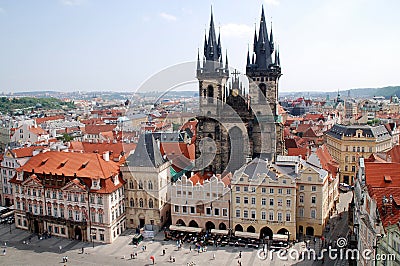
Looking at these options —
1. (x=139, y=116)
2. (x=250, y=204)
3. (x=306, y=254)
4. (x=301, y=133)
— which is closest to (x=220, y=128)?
(x=250, y=204)

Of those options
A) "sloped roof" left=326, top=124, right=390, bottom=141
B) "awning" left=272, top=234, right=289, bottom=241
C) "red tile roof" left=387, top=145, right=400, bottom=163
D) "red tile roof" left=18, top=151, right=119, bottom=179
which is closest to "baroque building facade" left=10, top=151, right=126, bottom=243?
"red tile roof" left=18, top=151, right=119, bottom=179

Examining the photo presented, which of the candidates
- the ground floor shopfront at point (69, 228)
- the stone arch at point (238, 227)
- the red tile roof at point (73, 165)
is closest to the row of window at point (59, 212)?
the ground floor shopfront at point (69, 228)

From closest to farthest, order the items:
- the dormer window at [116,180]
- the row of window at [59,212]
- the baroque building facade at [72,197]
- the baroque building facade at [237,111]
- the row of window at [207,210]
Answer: the baroque building facade at [72,197]
the row of window at [59,212]
the row of window at [207,210]
the dormer window at [116,180]
the baroque building facade at [237,111]

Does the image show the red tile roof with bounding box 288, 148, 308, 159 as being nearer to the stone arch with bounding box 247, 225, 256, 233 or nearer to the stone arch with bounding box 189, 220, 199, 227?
the stone arch with bounding box 247, 225, 256, 233

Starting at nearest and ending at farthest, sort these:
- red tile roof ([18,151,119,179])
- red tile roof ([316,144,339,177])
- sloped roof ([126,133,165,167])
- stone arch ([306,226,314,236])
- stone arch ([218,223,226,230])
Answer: stone arch ([306,226,314,236]) < stone arch ([218,223,226,230]) < red tile roof ([18,151,119,179]) < sloped roof ([126,133,165,167]) < red tile roof ([316,144,339,177])

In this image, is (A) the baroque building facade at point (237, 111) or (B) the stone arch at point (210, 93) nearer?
(A) the baroque building facade at point (237, 111)

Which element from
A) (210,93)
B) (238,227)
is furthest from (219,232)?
(210,93)

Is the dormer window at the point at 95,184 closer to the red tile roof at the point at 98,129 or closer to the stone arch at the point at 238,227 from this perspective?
the stone arch at the point at 238,227
